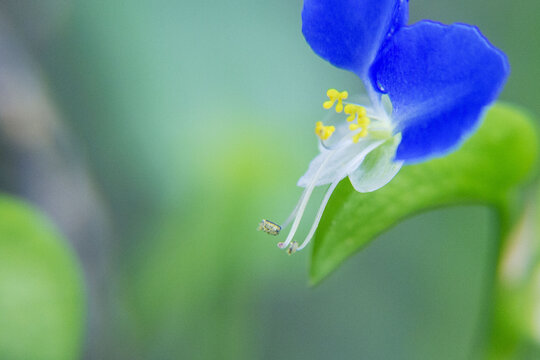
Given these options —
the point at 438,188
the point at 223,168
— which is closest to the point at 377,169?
the point at 438,188

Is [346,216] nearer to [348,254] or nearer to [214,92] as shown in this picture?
[348,254]

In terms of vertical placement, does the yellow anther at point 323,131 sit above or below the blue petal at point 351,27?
below

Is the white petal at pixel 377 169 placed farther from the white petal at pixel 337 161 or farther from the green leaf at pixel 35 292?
the green leaf at pixel 35 292

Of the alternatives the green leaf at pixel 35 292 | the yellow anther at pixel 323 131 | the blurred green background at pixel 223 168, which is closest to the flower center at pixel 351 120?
the yellow anther at pixel 323 131

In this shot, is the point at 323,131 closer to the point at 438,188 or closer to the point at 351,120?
the point at 351,120

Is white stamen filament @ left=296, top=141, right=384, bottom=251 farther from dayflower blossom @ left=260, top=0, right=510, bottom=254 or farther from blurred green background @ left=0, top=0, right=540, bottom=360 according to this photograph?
blurred green background @ left=0, top=0, right=540, bottom=360

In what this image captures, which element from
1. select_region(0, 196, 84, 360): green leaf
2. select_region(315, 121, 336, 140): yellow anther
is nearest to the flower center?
select_region(315, 121, 336, 140): yellow anther
